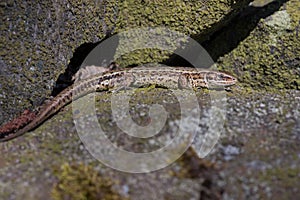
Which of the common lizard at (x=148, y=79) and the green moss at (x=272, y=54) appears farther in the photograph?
the green moss at (x=272, y=54)

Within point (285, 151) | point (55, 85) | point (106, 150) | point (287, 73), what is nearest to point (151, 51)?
point (55, 85)

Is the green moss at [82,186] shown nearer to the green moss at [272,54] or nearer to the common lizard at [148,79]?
the common lizard at [148,79]

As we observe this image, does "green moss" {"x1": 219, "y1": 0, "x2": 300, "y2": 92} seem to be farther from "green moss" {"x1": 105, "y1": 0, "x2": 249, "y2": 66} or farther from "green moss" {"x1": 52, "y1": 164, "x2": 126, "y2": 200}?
"green moss" {"x1": 52, "y1": 164, "x2": 126, "y2": 200}

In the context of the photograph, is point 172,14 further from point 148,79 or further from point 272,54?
point 272,54

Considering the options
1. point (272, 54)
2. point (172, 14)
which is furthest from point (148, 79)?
point (272, 54)

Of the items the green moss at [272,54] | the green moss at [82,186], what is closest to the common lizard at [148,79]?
the green moss at [272,54]

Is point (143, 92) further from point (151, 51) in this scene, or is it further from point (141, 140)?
point (141, 140)

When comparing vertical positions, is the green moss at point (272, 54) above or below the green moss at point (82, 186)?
above
